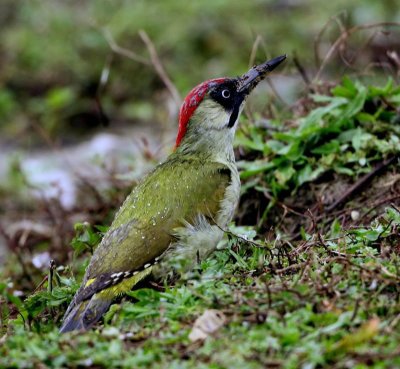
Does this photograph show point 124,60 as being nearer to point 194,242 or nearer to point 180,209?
point 180,209

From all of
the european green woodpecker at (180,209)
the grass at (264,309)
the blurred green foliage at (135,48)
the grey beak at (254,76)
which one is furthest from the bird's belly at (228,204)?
the blurred green foliage at (135,48)

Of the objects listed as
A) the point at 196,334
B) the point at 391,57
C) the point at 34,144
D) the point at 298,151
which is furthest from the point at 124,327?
the point at 34,144

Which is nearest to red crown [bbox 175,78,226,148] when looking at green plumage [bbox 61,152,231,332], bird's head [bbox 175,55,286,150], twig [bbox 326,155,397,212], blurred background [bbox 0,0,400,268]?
bird's head [bbox 175,55,286,150]

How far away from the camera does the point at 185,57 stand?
11.2m

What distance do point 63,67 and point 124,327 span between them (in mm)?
7959

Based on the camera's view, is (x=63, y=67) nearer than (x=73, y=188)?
No

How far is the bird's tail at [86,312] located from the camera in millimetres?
3986

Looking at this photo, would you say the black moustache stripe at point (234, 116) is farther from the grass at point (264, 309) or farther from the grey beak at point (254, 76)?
the grass at point (264, 309)

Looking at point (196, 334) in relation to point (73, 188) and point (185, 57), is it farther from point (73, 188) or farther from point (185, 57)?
point (185, 57)

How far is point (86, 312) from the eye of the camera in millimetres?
4066

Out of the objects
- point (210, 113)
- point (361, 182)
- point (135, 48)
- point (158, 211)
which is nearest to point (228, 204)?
point (158, 211)

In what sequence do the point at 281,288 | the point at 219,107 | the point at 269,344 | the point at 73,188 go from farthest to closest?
the point at 73,188 < the point at 219,107 < the point at 281,288 < the point at 269,344

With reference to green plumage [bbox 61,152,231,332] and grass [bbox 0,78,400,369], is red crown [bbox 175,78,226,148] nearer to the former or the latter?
green plumage [bbox 61,152,231,332]

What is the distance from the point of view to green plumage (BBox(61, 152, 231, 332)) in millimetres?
4191
